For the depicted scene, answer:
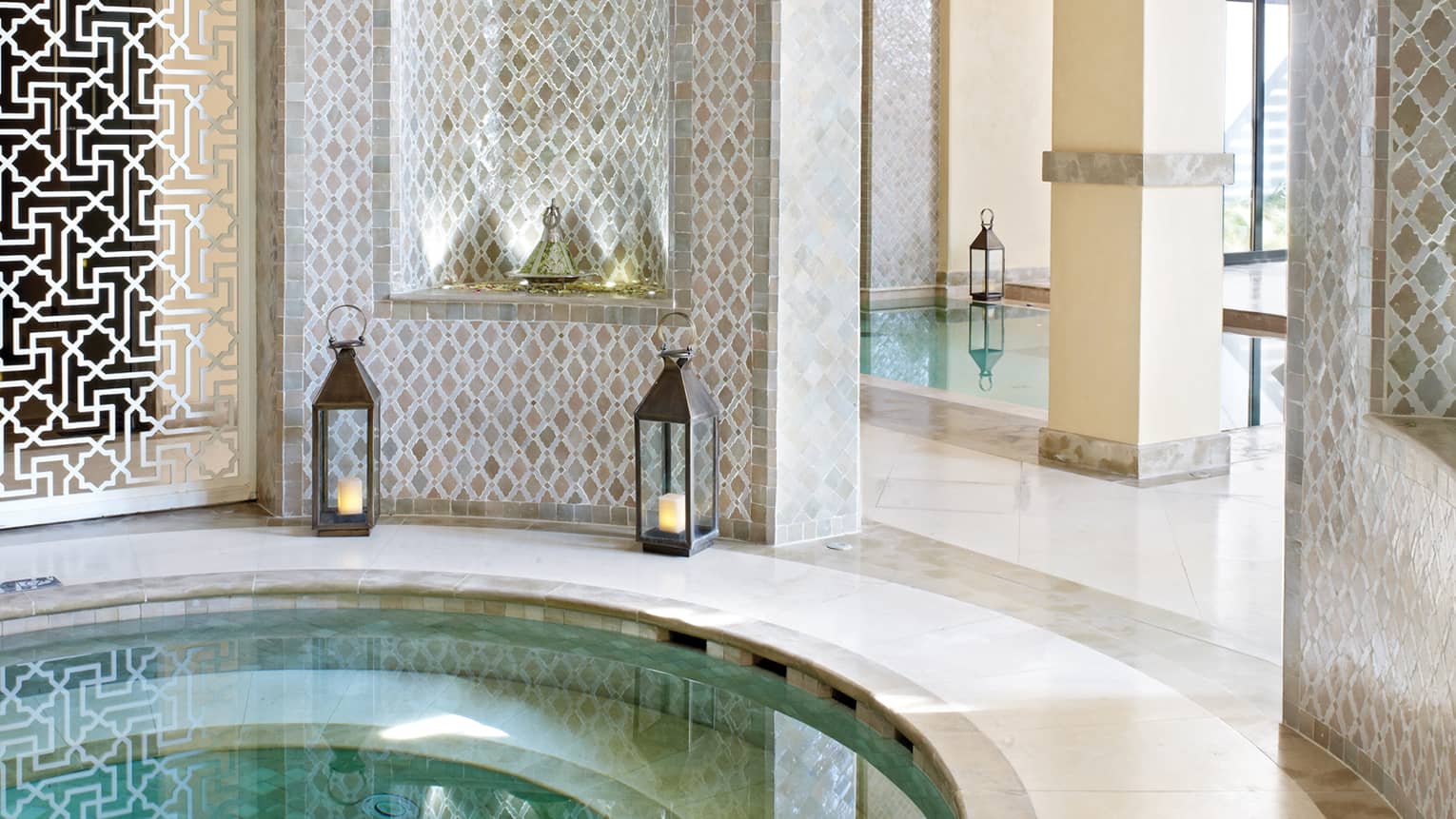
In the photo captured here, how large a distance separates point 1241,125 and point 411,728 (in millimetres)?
17591

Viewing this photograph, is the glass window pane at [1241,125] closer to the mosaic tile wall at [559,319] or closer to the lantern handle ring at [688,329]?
the mosaic tile wall at [559,319]

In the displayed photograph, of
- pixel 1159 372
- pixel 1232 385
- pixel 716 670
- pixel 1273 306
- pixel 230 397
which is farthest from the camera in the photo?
pixel 1273 306

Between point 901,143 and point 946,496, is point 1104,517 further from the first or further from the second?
point 901,143

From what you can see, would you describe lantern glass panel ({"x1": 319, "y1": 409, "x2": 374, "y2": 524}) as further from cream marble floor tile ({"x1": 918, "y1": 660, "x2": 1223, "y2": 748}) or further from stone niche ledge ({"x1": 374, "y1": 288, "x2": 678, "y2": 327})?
cream marble floor tile ({"x1": 918, "y1": 660, "x2": 1223, "y2": 748})

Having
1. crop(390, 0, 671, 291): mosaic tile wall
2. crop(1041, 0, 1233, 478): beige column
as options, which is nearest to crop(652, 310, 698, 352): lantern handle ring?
crop(390, 0, 671, 291): mosaic tile wall

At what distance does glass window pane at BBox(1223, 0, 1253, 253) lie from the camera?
19547mm

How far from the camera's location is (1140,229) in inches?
279

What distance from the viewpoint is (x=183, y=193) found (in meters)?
6.41

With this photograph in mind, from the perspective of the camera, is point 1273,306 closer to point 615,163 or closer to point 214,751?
point 615,163

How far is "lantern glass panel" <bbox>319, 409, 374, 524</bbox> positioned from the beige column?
3250 mm

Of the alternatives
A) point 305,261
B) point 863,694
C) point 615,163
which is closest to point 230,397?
point 305,261

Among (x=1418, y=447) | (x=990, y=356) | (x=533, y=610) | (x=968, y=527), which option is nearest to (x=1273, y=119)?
(x=990, y=356)

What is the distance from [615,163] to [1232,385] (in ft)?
17.0

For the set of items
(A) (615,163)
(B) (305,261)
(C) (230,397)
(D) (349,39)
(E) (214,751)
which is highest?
(D) (349,39)
